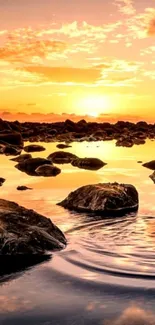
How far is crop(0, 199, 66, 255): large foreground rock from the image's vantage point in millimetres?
8219

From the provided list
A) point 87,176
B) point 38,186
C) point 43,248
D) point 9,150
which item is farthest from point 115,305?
point 9,150

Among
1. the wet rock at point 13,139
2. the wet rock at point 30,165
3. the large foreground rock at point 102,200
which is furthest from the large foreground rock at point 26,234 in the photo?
the wet rock at point 13,139

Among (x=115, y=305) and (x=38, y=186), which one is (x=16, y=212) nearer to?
(x=115, y=305)

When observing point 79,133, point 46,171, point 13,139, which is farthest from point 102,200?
point 79,133

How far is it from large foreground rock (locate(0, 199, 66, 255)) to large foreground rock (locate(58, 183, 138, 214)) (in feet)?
11.1

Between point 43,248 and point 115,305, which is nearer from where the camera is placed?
point 115,305

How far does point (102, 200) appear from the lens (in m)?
12.8

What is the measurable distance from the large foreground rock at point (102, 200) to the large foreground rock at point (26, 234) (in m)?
3.37

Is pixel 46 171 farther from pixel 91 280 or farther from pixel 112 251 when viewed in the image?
pixel 91 280

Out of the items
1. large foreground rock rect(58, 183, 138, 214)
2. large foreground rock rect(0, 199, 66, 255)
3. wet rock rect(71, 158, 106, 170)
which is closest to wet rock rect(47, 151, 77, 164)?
wet rock rect(71, 158, 106, 170)

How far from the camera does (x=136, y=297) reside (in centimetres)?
620

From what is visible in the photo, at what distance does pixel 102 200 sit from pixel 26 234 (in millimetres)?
4545

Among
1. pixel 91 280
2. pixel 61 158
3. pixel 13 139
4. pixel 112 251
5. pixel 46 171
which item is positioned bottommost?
pixel 91 280

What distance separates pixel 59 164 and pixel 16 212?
52.9ft
